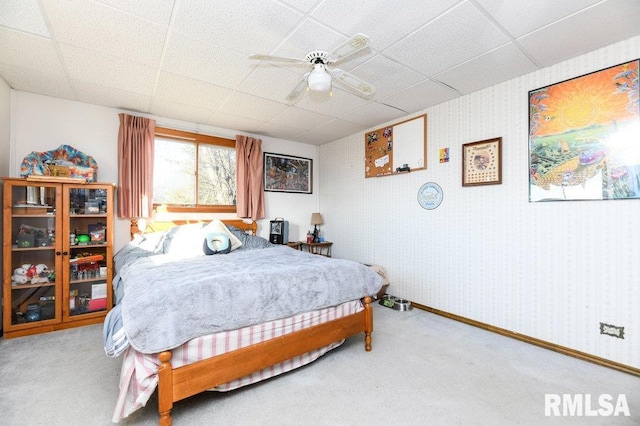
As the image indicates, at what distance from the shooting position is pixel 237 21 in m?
2.00

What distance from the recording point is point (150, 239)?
3389 millimetres

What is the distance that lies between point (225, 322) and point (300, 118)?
2.99 metres

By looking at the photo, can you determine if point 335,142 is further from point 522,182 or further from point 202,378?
point 202,378

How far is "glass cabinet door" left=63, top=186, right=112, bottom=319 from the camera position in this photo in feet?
9.96

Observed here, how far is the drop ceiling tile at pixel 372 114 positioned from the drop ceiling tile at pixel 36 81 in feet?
10.5

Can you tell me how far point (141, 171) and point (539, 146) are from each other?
15.0 ft

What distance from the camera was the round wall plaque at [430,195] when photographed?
3531 millimetres

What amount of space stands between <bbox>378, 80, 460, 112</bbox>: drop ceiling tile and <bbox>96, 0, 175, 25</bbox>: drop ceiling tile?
229 centimetres

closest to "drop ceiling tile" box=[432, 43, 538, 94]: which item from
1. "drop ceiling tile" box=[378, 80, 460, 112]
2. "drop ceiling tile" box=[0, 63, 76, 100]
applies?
"drop ceiling tile" box=[378, 80, 460, 112]

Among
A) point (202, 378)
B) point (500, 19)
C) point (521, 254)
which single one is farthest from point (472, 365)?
point (500, 19)

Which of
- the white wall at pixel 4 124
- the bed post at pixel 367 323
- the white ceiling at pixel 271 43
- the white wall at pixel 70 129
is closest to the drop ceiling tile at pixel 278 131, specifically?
the white wall at pixel 70 129

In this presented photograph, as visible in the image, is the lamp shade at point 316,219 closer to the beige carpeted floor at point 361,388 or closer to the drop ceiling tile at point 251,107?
the drop ceiling tile at point 251,107

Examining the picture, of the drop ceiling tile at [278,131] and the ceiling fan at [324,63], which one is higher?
the drop ceiling tile at [278,131]

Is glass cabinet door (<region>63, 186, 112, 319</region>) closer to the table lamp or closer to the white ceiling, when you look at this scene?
the white ceiling
